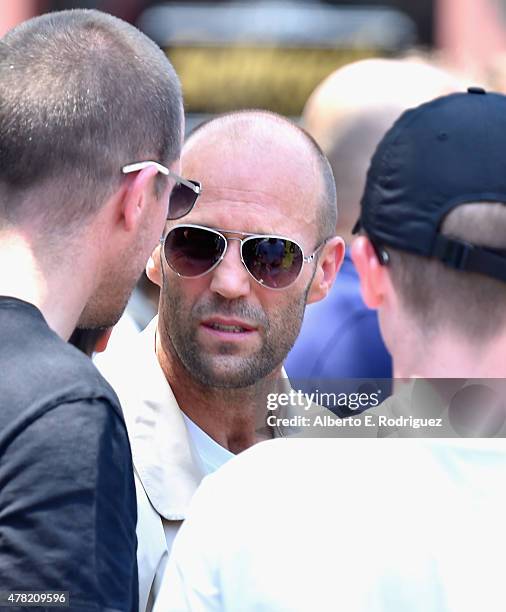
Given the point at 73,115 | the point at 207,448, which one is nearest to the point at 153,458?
A: the point at 207,448

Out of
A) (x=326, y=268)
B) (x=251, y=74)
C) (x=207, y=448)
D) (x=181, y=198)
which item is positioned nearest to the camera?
(x=181, y=198)

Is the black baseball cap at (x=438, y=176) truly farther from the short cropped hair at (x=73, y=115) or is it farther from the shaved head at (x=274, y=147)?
the shaved head at (x=274, y=147)

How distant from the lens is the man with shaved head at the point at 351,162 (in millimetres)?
3250

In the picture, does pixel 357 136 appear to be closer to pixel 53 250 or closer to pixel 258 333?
pixel 258 333

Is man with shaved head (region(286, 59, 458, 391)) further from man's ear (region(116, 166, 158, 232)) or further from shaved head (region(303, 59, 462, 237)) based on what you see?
man's ear (region(116, 166, 158, 232))

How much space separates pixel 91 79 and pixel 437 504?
0.90 m

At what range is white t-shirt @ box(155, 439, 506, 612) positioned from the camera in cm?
167

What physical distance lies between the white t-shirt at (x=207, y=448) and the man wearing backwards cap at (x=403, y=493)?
834 millimetres

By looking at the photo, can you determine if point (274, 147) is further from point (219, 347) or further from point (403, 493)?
point (403, 493)

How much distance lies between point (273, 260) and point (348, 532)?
1128 millimetres

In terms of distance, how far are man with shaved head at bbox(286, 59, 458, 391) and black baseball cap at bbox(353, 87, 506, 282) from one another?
3.87ft

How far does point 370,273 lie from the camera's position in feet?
6.45

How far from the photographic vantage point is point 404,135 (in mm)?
2021

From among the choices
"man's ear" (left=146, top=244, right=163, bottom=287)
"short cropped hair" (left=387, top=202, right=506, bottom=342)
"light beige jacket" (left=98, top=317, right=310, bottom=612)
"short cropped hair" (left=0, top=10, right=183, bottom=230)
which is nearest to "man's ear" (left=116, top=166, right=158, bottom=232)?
"short cropped hair" (left=0, top=10, right=183, bottom=230)
